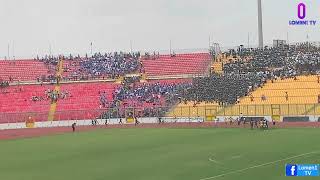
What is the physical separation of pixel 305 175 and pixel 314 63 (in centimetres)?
5840

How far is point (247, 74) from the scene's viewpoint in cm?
7981

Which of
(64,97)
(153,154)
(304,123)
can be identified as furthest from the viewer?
(64,97)

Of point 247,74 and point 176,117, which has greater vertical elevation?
point 247,74

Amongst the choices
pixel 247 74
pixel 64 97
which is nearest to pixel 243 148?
pixel 247 74

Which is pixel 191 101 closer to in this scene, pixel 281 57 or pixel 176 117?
pixel 176 117

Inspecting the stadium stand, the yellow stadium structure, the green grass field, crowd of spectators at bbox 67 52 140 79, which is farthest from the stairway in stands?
the green grass field

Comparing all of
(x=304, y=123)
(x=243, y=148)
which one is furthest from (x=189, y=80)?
(x=243, y=148)

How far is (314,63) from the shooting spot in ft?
257

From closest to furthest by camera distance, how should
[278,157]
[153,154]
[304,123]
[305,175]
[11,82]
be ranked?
[305,175], [278,157], [153,154], [304,123], [11,82]

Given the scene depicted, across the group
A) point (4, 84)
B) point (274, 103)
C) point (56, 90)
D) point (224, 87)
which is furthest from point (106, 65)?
point (274, 103)

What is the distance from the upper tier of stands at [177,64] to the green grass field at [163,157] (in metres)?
44.4

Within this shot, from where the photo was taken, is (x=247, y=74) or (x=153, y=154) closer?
(x=153, y=154)

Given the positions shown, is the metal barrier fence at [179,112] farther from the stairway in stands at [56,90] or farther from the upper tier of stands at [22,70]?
the upper tier of stands at [22,70]

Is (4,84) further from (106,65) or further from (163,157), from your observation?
(163,157)
